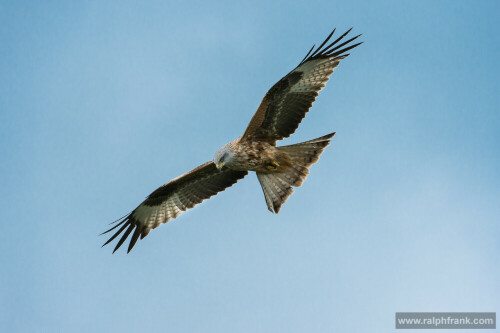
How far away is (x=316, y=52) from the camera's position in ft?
29.7

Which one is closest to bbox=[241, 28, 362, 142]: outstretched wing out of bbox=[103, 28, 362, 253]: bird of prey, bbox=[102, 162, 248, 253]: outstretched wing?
bbox=[103, 28, 362, 253]: bird of prey

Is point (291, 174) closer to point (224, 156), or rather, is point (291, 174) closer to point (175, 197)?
point (224, 156)

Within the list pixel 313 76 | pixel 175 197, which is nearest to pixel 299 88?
pixel 313 76

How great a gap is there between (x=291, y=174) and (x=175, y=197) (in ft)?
7.54

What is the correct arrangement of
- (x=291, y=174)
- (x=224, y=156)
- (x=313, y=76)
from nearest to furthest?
(x=313, y=76), (x=224, y=156), (x=291, y=174)

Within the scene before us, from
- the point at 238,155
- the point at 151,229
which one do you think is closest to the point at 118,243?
the point at 151,229

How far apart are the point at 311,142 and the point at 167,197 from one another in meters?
2.88

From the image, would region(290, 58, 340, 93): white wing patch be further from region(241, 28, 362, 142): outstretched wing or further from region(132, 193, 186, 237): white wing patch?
region(132, 193, 186, 237): white wing patch

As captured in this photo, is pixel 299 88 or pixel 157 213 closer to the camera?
pixel 299 88

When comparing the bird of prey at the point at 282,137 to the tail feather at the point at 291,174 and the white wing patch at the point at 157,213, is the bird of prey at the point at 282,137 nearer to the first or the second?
the tail feather at the point at 291,174

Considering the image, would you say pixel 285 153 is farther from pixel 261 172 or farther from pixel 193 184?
pixel 193 184

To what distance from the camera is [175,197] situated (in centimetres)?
1053

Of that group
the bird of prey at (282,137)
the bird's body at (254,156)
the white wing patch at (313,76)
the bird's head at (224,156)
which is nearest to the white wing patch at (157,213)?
the bird of prey at (282,137)

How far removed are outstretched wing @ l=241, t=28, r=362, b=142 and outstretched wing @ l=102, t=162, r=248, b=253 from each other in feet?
Answer: 4.28
